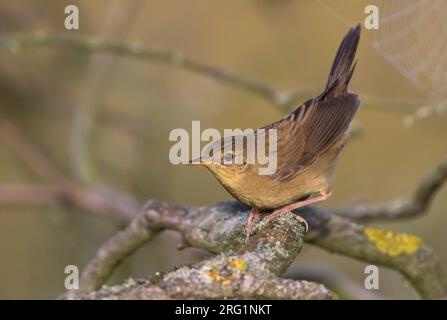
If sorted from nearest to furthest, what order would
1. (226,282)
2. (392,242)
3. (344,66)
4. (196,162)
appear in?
(226,282), (196,162), (392,242), (344,66)

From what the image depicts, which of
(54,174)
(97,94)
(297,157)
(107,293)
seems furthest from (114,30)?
(107,293)

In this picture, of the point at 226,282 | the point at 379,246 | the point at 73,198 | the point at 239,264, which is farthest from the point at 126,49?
the point at 226,282

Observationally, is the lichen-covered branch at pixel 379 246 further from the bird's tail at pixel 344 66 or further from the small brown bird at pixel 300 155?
the bird's tail at pixel 344 66

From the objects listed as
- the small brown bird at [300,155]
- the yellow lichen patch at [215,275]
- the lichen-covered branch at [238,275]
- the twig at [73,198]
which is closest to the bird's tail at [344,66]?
the small brown bird at [300,155]

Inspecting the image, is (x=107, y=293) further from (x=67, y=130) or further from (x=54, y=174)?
(x=67, y=130)

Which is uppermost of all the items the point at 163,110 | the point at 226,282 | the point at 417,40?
the point at 163,110

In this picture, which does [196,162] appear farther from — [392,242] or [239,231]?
[392,242]

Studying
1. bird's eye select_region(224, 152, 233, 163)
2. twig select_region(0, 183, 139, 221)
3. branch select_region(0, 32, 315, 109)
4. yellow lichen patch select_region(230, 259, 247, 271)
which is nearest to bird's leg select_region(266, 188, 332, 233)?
bird's eye select_region(224, 152, 233, 163)
